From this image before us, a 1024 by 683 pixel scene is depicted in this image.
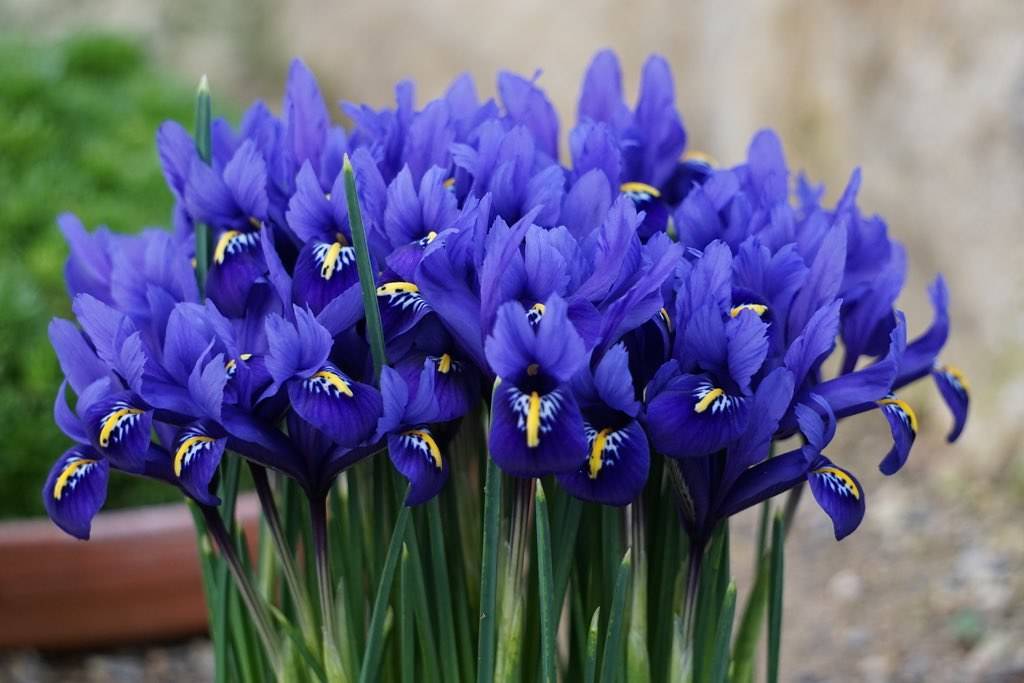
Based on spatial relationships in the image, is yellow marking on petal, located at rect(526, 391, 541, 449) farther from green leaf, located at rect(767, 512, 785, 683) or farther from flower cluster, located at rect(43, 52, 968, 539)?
green leaf, located at rect(767, 512, 785, 683)

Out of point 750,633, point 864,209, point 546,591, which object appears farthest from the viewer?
point 864,209

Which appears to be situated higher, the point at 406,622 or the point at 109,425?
the point at 109,425

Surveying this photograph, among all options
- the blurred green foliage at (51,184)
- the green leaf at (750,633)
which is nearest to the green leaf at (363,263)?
the green leaf at (750,633)

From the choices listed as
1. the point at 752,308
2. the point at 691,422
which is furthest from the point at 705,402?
the point at 752,308

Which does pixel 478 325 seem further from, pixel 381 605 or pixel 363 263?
pixel 381 605

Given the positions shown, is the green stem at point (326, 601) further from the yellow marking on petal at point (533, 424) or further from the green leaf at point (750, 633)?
the green leaf at point (750, 633)

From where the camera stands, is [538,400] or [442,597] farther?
[442,597]

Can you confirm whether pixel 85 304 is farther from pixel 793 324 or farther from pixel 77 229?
pixel 793 324
